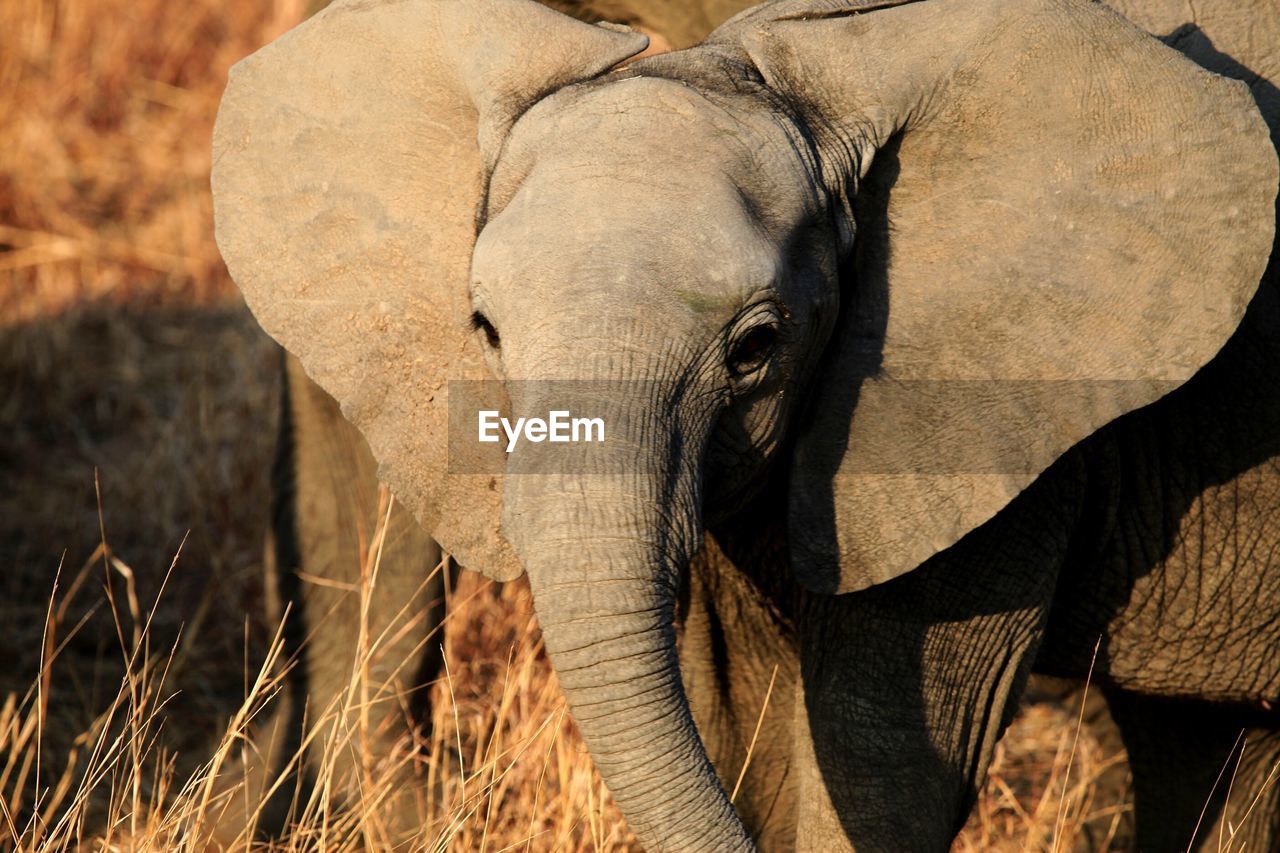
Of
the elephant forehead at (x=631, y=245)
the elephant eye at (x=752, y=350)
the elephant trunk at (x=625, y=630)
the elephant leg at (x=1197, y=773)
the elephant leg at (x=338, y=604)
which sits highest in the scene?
the elephant forehead at (x=631, y=245)

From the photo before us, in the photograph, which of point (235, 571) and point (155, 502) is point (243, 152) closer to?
point (235, 571)

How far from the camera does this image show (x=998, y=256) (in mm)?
2590

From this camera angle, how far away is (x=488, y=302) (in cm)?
239

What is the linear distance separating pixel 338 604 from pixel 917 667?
4.43 ft

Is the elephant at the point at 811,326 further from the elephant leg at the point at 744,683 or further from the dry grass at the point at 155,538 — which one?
the dry grass at the point at 155,538

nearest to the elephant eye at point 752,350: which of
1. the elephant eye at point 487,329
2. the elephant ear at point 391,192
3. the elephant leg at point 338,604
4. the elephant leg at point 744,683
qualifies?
the elephant eye at point 487,329

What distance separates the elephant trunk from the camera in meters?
2.16

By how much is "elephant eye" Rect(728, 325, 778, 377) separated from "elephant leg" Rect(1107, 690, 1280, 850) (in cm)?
147

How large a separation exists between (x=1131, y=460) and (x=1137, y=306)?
456 millimetres

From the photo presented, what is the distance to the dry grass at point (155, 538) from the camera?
130 inches

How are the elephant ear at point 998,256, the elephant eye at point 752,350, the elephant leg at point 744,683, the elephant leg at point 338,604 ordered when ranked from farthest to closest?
the elephant leg at point 338,604
the elephant leg at point 744,683
the elephant ear at point 998,256
the elephant eye at point 752,350

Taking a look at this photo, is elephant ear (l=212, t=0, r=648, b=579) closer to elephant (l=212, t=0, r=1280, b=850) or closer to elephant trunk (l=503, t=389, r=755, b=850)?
elephant (l=212, t=0, r=1280, b=850)

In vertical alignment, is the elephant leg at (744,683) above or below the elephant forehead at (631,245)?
below

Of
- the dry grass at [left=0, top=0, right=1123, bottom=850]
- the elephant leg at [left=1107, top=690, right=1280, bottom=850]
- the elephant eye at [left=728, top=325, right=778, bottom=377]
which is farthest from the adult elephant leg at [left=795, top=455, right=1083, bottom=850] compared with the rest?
the elephant leg at [left=1107, top=690, right=1280, bottom=850]
